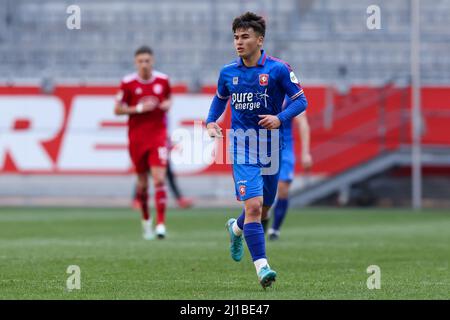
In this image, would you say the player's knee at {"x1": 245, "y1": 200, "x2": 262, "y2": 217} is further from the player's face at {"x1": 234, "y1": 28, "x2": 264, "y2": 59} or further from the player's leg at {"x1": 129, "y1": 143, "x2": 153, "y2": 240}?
the player's leg at {"x1": 129, "y1": 143, "x2": 153, "y2": 240}

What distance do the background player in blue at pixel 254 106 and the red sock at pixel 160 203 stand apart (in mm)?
5306

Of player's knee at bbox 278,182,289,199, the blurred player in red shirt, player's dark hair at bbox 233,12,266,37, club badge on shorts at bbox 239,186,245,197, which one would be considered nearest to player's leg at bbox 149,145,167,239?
the blurred player in red shirt

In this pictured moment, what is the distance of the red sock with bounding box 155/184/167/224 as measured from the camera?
1388 cm

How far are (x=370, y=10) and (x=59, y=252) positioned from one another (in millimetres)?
14318

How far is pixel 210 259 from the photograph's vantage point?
34.7ft

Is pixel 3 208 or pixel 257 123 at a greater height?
pixel 257 123

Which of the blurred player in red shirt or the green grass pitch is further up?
the blurred player in red shirt

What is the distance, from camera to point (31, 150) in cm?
2408

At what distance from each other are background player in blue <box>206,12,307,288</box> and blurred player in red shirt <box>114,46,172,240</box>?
5.17 metres

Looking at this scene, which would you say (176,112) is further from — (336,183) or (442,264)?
(442,264)

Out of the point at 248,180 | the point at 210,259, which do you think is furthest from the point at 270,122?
the point at 210,259

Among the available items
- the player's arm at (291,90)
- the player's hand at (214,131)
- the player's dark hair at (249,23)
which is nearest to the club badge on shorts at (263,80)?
the player's arm at (291,90)

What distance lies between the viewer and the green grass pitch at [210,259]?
7633mm

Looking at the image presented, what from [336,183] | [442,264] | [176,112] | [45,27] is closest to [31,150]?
[176,112]
